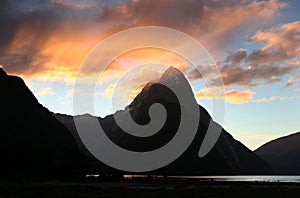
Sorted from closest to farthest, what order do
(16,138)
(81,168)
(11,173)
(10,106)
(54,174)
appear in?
(11,173), (54,174), (81,168), (16,138), (10,106)

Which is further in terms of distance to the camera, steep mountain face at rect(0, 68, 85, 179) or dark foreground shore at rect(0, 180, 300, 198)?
steep mountain face at rect(0, 68, 85, 179)

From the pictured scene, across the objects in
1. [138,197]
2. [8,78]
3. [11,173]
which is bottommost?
[138,197]

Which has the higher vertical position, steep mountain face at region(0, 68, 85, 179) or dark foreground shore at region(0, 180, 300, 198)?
steep mountain face at region(0, 68, 85, 179)

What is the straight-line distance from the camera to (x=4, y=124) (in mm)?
158125

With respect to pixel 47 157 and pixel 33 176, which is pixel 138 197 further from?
pixel 47 157

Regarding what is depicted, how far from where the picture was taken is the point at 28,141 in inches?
6324

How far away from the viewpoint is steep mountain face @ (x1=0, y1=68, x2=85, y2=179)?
12119 centimetres

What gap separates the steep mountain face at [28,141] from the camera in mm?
121188

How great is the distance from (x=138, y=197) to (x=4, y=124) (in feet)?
374

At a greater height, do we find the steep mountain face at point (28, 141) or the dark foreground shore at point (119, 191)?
the steep mountain face at point (28, 141)

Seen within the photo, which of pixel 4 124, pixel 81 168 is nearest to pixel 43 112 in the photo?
pixel 4 124

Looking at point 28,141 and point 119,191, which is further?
point 28,141

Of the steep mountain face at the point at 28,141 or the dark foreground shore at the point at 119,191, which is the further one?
the steep mountain face at the point at 28,141

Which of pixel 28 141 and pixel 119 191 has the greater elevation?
pixel 28 141
